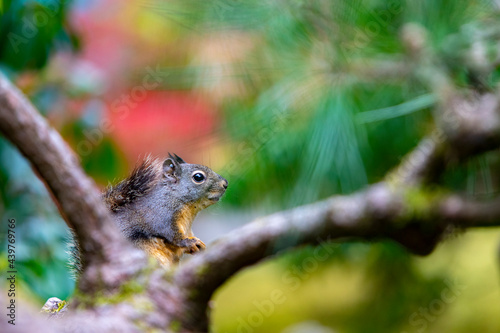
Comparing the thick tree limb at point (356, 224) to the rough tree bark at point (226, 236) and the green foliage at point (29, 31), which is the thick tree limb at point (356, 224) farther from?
the green foliage at point (29, 31)

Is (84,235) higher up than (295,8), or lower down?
lower down

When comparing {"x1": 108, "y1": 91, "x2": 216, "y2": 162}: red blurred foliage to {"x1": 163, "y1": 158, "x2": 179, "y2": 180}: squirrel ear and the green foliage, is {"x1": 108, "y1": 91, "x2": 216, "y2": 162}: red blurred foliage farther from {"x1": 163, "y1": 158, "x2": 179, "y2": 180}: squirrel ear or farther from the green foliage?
the green foliage

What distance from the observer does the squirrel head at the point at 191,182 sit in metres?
0.77

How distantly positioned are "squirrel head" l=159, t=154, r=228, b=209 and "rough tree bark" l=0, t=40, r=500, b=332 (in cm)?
15

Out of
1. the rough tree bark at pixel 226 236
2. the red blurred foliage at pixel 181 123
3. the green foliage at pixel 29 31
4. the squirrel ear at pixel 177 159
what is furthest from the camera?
the green foliage at pixel 29 31

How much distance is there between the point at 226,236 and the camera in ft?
1.99

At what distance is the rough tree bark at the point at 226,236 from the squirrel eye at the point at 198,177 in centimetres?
15

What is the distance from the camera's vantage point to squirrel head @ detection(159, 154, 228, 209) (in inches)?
30.1

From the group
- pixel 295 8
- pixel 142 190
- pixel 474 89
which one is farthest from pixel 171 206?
pixel 474 89

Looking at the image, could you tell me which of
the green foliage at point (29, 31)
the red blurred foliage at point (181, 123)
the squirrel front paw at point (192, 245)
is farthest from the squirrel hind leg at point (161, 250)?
the green foliage at point (29, 31)

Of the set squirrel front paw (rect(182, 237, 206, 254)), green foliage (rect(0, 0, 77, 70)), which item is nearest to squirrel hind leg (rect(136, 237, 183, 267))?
squirrel front paw (rect(182, 237, 206, 254))

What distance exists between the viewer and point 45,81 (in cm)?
127

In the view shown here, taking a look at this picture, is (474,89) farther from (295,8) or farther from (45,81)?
(45,81)

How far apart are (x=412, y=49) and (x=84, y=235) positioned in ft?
1.56
